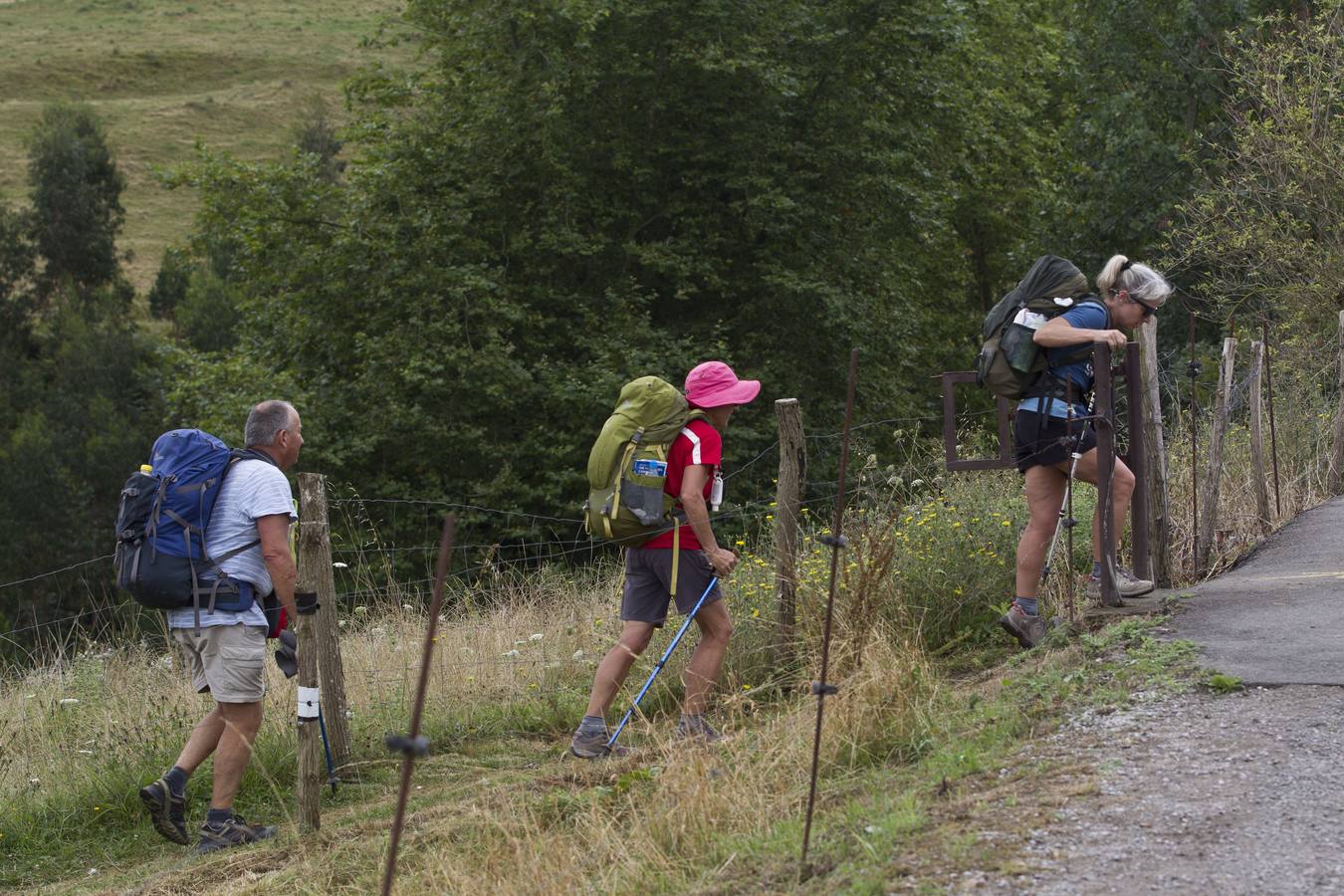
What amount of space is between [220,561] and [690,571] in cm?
198

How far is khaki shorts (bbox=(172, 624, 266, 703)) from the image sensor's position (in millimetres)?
6016

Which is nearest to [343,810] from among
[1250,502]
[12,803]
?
[12,803]

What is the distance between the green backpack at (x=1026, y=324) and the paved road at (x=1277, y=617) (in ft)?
4.15

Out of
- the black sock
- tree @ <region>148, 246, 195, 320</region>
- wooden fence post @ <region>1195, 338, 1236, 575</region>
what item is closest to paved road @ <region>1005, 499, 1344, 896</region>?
wooden fence post @ <region>1195, 338, 1236, 575</region>

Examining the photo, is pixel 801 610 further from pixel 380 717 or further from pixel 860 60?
pixel 860 60

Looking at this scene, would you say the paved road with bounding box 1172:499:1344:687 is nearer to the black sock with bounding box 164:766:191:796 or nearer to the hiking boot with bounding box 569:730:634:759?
the hiking boot with bounding box 569:730:634:759

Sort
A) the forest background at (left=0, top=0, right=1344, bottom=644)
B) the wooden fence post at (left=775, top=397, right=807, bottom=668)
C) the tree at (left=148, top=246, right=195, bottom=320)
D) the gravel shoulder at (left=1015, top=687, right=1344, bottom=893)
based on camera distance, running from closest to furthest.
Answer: the gravel shoulder at (left=1015, top=687, right=1344, bottom=893)
the wooden fence post at (left=775, top=397, right=807, bottom=668)
the forest background at (left=0, top=0, right=1344, bottom=644)
the tree at (left=148, top=246, right=195, bottom=320)

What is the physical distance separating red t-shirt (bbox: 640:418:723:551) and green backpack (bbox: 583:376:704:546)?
57 millimetres

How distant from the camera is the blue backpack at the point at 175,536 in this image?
5.89 meters

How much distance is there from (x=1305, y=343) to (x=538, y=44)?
36.6ft

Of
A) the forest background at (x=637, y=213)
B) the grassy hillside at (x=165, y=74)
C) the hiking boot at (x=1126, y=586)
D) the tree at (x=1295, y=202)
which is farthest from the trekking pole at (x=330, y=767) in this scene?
the grassy hillside at (x=165, y=74)

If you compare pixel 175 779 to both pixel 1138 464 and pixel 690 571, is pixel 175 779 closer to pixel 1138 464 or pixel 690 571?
pixel 690 571

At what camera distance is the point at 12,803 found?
6.90m

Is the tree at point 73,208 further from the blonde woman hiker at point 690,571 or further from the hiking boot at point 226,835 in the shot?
the blonde woman hiker at point 690,571
